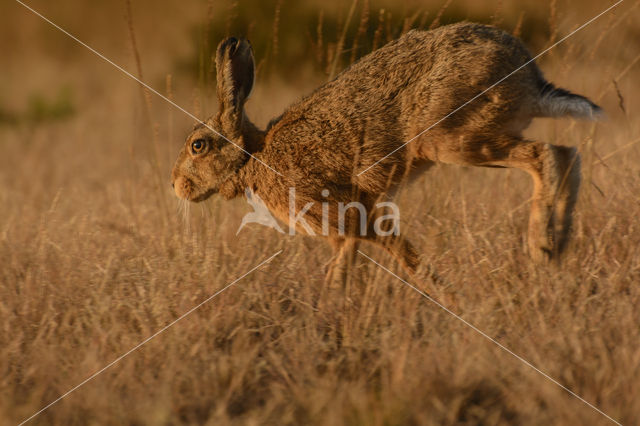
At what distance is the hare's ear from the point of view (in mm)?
4312

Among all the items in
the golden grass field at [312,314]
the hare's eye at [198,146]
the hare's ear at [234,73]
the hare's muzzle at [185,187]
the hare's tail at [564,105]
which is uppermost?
the hare's ear at [234,73]

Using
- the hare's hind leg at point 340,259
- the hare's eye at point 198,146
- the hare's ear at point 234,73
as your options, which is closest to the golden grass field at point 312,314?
the hare's hind leg at point 340,259

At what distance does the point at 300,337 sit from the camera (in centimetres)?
330

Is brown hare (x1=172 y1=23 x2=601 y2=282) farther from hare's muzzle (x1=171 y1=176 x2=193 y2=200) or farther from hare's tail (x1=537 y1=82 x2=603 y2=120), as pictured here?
hare's muzzle (x1=171 y1=176 x2=193 y2=200)

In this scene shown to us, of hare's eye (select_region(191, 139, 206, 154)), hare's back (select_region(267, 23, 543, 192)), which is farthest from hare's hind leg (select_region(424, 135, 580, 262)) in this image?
hare's eye (select_region(191, 139, 206, 154))

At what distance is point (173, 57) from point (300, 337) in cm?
937

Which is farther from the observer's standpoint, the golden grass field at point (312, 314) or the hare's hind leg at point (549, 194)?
the hare's hind leg at point (549, 194)

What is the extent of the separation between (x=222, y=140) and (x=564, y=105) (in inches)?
82.7

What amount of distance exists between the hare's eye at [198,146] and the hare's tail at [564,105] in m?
2.09

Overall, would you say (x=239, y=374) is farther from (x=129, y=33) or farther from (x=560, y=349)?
(x=129, y=33)

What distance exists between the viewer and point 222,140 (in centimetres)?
460

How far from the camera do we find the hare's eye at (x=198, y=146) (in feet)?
15.1

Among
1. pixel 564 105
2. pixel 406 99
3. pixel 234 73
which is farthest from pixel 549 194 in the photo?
pixel 234 73

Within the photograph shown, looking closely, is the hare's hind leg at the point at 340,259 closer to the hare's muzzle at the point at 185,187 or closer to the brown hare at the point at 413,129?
the brown hare at the point at 413,129
